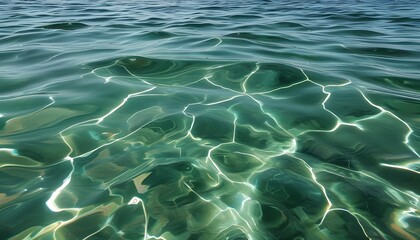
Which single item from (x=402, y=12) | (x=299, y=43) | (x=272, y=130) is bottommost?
(x=402, y=12)

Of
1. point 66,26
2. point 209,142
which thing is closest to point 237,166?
point 209,142

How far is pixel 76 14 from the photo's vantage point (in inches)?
264

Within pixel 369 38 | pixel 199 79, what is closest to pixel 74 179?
pixel 199 79

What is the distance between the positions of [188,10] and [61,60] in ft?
14.6

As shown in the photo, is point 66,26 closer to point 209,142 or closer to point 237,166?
point 209,142

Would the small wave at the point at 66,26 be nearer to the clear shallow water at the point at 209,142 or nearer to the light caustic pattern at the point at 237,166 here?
the clear shallow water at the point at 209,142

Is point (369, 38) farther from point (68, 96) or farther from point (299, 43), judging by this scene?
point (68, 96)

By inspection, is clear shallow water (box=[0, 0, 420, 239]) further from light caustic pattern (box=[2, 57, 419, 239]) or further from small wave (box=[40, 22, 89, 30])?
small wave (box=[40, 22, 89, 30])

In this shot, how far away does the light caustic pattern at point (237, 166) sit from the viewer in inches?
56.3

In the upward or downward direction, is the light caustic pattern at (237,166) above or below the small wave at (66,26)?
above

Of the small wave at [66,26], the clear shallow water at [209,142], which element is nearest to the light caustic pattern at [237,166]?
Result: the clear shallow water at [209,142]

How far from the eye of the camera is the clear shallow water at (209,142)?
57.4 inches

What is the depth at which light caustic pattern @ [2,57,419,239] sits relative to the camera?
143 cm

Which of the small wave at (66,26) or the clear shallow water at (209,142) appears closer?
the clear shallow water at (209,142)
